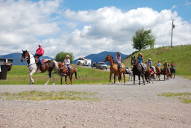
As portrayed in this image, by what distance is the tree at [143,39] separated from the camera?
135250mm

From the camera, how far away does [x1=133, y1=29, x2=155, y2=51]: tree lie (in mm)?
135250

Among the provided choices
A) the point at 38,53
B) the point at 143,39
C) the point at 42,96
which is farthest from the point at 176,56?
the point at 42,96

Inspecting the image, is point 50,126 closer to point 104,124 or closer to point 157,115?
point 104,124

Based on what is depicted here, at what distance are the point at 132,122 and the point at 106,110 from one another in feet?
6.82

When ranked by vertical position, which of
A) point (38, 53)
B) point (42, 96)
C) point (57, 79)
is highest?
point (38, 53)

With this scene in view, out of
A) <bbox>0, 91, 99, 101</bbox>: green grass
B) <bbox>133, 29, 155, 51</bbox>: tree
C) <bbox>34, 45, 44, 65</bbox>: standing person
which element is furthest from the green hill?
<bbox>0, 91, 99, 101</bbox>: green grass

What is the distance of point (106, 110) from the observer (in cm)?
1103

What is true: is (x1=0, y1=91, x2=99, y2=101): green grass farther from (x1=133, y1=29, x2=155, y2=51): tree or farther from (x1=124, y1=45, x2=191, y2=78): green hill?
(x1=133, y1=29, x2=155, y2=51): tree

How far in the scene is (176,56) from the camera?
319 feet

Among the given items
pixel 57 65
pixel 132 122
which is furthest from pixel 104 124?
pixel 57 65

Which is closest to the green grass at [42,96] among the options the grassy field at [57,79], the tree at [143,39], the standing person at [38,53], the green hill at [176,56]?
the standing person at [38,53]

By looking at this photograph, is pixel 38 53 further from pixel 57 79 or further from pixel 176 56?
pixel 176 56

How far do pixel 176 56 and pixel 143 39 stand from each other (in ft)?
128

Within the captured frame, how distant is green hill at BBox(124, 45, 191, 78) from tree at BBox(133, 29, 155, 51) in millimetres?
24324
